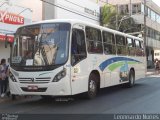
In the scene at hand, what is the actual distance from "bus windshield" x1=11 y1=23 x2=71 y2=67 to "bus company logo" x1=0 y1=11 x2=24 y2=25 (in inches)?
411

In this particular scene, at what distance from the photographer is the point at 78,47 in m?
13.6

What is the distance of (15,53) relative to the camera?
1370cm

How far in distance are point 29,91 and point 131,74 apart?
9070mm

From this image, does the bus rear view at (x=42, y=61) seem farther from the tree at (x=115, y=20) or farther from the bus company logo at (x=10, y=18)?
the tree at (x=115, y=20)

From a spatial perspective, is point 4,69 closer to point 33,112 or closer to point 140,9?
point 33,112

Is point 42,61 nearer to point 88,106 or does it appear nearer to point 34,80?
point 34,80

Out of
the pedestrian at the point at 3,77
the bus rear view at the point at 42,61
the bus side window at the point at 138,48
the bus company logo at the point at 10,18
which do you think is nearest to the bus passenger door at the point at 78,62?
the bus rear view at the point at 42,61

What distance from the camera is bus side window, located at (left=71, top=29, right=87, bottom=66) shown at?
43.1 feet

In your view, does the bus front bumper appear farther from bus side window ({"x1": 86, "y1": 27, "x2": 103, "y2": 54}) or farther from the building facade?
the building facade

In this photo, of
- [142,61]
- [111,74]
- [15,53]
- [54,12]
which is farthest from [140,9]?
[15,53]

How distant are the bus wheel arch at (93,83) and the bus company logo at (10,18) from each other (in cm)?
1052

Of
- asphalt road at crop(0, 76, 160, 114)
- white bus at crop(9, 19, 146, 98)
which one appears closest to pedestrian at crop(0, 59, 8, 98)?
asphalt road at crop(0, 76, 160, 114)

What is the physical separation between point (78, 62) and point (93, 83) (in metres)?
1.67

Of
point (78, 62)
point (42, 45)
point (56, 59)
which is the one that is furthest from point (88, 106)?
point (42, 45)
